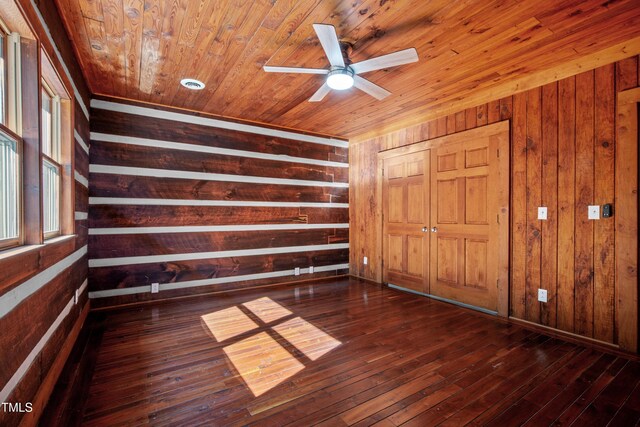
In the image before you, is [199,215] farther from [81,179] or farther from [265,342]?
[265,342]

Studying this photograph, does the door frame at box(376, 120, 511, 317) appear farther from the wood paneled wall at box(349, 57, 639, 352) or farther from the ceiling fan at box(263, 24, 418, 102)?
the ceiling fan at box(263, 24, 418, 102)

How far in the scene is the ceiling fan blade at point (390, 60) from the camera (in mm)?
2178

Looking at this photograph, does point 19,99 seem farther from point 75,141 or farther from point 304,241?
point 304,241

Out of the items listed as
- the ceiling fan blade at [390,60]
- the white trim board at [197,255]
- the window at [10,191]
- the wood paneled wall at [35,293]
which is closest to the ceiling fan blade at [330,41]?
the ceiling fan blade at [390,60]

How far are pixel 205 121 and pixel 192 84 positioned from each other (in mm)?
973

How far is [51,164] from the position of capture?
2.31 meters

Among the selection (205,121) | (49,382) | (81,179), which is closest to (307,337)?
(49,382)

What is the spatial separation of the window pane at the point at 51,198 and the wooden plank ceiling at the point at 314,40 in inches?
43.8

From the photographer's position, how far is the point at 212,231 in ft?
14.1

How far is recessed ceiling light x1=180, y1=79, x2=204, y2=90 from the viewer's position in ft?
10.6

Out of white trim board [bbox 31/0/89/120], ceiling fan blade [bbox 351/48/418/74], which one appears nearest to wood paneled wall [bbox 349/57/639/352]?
ceiling fan blade [bbox 351/48/418/74]

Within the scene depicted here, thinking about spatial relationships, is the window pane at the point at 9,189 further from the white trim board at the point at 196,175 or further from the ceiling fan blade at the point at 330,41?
the white trim board at the point at 196,175

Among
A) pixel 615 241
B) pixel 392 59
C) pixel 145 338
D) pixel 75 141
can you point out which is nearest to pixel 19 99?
pixel 75 141

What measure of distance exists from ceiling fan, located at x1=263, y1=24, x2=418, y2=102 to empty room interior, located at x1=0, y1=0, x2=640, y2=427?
0.08 feet
